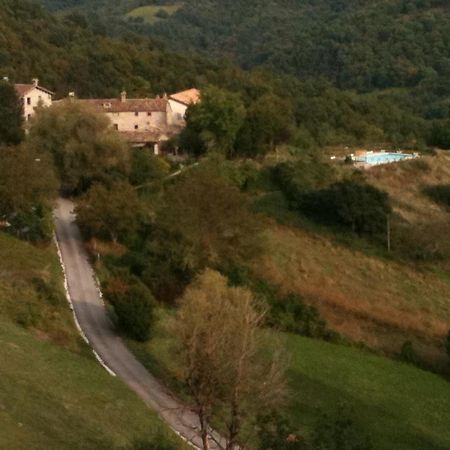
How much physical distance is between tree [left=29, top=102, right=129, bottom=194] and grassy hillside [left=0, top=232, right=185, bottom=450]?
11093 millimetres

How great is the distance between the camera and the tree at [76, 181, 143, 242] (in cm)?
3250

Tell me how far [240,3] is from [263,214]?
5689 inches

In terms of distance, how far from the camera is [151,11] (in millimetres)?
179000

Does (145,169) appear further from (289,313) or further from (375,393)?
(375,393)

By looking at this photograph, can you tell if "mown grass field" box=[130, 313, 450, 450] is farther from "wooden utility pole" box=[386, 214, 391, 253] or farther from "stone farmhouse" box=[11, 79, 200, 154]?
"stone farmhouse" box=[11, 79, 200, 154]

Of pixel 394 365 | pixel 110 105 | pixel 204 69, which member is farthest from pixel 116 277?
pixel 204 69

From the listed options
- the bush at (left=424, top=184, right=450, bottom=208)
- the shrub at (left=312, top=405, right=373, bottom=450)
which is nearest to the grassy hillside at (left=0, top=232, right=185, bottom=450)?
the shrub at (left=312, top=405, right=373, bottom=450)

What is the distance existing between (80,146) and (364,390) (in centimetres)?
1929

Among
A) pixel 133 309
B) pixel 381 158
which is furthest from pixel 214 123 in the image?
pixel 133 309

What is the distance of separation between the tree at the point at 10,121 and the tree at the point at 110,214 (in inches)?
297

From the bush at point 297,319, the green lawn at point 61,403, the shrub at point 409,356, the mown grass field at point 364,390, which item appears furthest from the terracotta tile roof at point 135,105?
the green lawn at point 61,403

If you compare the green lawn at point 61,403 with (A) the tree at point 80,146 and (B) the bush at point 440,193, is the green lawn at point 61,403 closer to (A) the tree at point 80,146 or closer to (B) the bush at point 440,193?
(A) the tree at point 80,146

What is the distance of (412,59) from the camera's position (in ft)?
342

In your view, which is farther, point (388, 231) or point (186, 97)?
point (186, 97)
